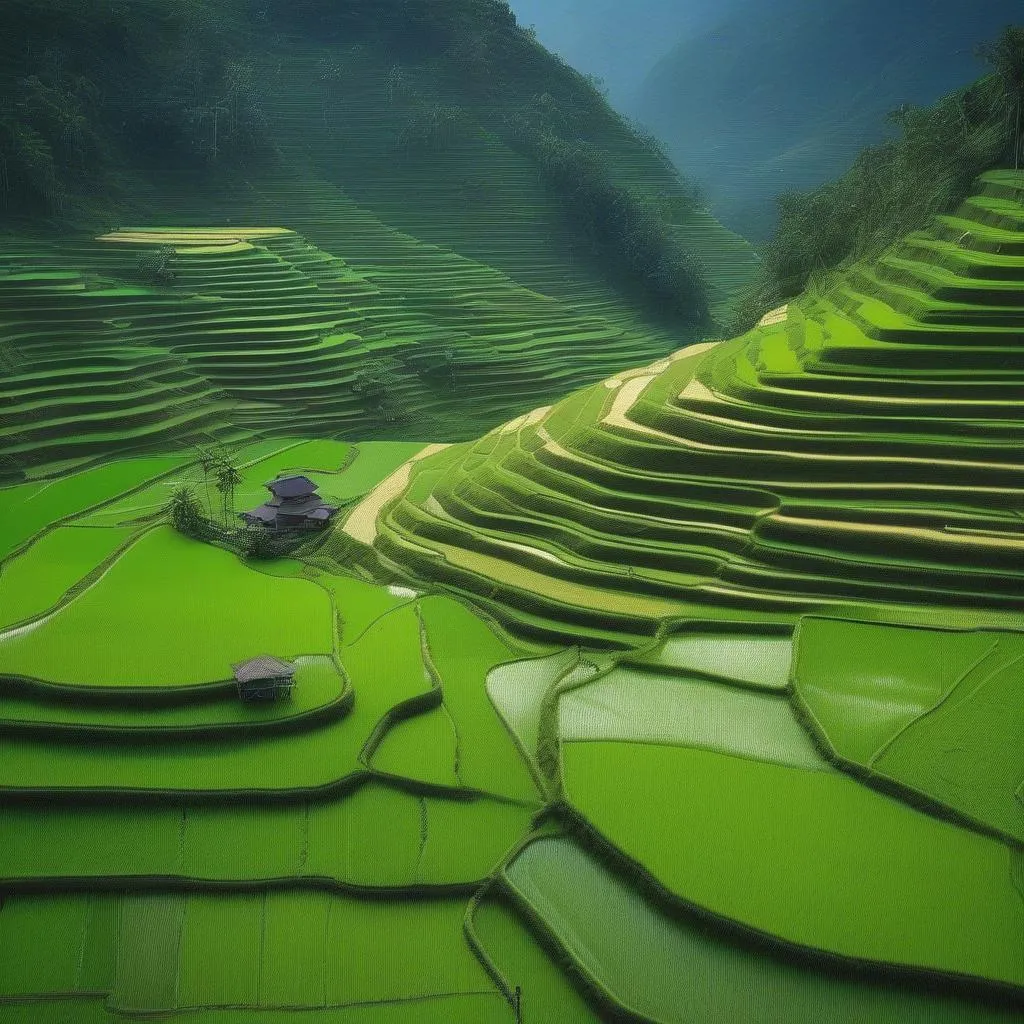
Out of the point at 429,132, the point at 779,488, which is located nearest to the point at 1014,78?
the point at 779,488

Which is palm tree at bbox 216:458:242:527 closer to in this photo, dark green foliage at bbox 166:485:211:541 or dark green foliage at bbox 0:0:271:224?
dark green foliage at bbox 166:485:211:541

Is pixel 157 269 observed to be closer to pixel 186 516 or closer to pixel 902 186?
pixel 186 516

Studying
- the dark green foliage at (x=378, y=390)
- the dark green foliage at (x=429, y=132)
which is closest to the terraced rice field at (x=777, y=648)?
the dark green foliage at (x=378, y=390)

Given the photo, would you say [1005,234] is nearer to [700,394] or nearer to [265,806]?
[700,394]

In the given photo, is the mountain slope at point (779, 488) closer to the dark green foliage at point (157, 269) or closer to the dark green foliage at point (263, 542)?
the dark green foliage at point (263, 542)

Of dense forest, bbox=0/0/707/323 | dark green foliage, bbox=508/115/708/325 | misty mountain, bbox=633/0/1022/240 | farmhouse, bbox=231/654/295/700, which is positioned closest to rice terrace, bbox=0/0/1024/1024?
farmhouse, bbox=231/654/295/700

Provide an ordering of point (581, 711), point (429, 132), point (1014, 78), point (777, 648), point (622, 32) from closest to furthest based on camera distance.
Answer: point (581, 711), point (777, 648), point (1014, 78), point (429, 132), point (622, 32)
